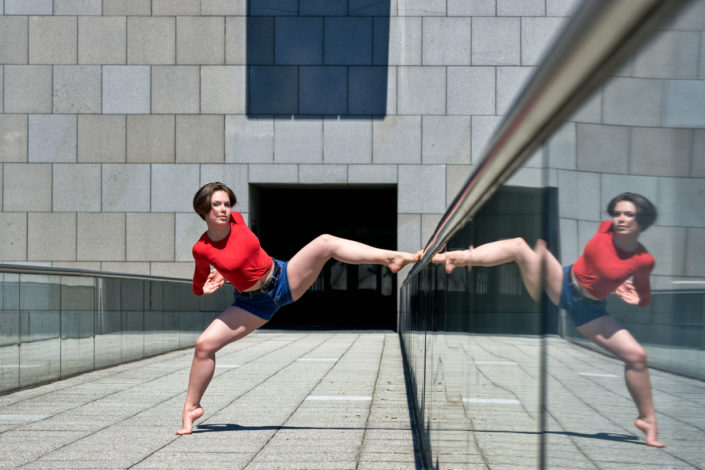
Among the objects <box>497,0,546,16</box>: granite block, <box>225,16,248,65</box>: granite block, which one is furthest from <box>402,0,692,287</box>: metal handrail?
<box>497,0,546,16</box>: granite block

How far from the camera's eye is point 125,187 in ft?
66.5

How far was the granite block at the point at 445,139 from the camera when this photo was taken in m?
20.3

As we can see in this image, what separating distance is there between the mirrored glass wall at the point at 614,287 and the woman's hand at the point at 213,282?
4.30 metres

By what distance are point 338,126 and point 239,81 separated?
2591 mm

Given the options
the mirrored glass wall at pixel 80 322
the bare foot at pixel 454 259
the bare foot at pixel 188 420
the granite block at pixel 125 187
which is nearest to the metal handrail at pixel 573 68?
the bare foot at pixel 454 259

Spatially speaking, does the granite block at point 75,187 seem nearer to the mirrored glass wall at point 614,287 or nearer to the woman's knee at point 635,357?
the mirrored glass wall at point 614,287

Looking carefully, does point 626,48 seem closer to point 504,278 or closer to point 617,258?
point 617,258

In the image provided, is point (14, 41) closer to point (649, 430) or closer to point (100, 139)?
point (100, 139)

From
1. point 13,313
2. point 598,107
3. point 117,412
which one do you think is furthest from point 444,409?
point 13,313

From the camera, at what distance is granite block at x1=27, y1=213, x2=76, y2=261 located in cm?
2023

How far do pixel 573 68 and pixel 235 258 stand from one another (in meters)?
4.88

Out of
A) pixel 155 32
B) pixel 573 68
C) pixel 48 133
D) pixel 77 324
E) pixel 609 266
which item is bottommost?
pixel 77 324

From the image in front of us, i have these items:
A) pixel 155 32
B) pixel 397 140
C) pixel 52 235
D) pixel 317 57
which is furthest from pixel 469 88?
pixel 52 235

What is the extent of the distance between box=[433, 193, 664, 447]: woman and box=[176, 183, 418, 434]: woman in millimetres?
4507
